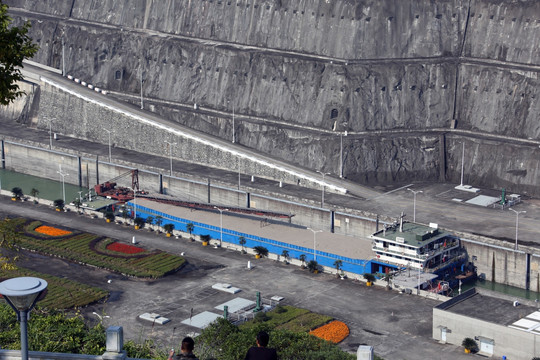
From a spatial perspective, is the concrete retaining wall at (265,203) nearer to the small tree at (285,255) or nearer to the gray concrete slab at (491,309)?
the small tree at (285,255)

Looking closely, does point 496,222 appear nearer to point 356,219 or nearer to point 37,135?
point 356,219

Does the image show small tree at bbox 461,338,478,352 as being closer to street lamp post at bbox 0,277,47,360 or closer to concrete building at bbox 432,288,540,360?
concrete building at bbox 432,288,540,360

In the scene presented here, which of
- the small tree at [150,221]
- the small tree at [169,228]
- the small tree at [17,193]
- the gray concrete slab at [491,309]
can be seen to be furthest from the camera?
the small tree at [17,193]

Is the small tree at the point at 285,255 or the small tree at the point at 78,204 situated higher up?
the small tree at the point at 78,204

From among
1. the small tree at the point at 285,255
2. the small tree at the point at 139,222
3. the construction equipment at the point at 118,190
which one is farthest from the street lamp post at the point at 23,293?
the construction equipment at the point at 118,190

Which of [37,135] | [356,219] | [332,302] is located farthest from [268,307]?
[37,135]

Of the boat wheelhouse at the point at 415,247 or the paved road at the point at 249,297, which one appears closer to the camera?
the paved road at the point at 249,297
